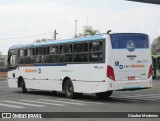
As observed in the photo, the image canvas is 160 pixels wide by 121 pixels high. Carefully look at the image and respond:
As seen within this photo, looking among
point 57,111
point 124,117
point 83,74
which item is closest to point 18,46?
point 83,74

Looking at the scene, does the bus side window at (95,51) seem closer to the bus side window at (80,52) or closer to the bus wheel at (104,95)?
the bus side window at (80,52)

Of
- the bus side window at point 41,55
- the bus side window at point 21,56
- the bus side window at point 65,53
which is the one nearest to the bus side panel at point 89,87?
the bus side window at point 65,53

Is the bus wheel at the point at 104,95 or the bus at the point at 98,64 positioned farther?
the bus wheel at the point at 104,95

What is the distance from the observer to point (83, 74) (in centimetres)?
2070

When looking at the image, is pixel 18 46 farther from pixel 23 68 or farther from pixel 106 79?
pixel 106 79

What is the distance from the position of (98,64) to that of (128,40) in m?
1.72

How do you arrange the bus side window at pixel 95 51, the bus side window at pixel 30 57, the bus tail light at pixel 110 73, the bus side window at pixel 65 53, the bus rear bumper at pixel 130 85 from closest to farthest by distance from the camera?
1. the bus tail light at pixel 110 73
2. the bus rear bumper at pixel 130 85
3. the bus side window at pixel 95 51
4. the bus side window at pixel 65 53
5. the bus side window at pixel 30 57

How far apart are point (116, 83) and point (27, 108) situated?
4456 mm

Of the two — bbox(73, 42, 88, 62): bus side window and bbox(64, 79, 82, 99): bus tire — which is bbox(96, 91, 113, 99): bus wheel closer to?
bbox(64, 79, 82, 99): bus tire

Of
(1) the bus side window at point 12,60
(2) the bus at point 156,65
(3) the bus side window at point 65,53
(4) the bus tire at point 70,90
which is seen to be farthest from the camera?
(2) the bus at point 156,65

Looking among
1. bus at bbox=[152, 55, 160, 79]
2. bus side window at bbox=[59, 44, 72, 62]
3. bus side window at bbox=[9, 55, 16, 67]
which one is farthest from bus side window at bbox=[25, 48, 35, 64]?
bus at bbox=[152, 55, 160, 79]

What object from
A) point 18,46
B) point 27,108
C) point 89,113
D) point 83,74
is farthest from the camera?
point 18,46

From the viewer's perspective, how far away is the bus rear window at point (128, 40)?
1954 cm

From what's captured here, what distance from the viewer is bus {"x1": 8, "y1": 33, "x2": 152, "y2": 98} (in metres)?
19.4
